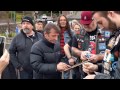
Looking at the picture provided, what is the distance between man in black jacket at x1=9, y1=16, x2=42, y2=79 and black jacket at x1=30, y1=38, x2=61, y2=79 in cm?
91

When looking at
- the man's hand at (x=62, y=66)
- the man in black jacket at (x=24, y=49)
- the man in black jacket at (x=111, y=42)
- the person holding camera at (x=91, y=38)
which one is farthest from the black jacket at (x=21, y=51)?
the man in black jacket at (x=111, y=42)

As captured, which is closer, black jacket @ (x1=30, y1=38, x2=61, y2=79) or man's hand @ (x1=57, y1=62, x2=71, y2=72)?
man's hand @ (x1=57, y1=62, x2=71, y2=72)

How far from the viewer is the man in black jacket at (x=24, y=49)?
4.09 meters

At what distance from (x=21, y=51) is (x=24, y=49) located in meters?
0.06

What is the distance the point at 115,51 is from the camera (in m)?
1.91


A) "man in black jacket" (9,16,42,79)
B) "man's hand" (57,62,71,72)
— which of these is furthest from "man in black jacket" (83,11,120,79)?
"man in black jacket" (9,16,42,79)

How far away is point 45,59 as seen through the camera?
3133 mm

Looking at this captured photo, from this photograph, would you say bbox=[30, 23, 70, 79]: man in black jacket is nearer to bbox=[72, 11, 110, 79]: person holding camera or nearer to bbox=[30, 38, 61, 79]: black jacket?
bbox=[30, 38, 61, 79]: black jacket

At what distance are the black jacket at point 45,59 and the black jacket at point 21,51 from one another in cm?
91

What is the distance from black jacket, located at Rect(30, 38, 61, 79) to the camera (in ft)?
10.0

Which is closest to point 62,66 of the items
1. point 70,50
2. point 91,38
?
point 91,38
